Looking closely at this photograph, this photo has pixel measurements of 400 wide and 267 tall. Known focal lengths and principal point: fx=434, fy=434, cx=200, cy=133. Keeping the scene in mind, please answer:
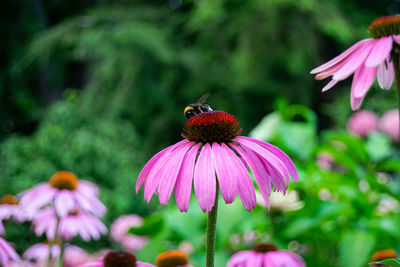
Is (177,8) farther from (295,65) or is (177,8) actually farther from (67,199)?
(67,199)

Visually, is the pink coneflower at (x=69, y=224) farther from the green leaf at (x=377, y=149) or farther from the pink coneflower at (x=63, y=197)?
the green leaf at (x=377, y=149)

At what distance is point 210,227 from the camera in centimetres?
51

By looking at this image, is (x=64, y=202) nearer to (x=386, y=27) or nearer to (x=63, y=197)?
(x=63, y=197)

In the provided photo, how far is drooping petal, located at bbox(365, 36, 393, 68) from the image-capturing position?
55 cm

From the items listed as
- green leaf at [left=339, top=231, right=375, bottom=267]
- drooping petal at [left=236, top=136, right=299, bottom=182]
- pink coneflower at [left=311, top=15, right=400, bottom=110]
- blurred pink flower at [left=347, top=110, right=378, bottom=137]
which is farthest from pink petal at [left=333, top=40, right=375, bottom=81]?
blurred pink flower at [left=347, top=110, right=378, bottom=137]

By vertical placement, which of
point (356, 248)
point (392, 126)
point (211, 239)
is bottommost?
point (211, 239)

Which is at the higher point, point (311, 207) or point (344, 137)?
point (344, 137)

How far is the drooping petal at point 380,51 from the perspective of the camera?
0.55 meters

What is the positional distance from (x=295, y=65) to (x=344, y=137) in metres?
2.97

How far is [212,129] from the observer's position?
1.96ft

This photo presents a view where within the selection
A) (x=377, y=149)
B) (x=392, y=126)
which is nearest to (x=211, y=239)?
(x=377, y=149)

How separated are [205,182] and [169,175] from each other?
54mm

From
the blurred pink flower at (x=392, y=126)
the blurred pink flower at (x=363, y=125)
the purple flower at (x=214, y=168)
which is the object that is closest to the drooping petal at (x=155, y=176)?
the purple flower at (x=214, y=168)

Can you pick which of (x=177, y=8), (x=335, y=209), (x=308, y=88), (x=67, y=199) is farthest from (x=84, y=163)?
(x=177, y=8)
